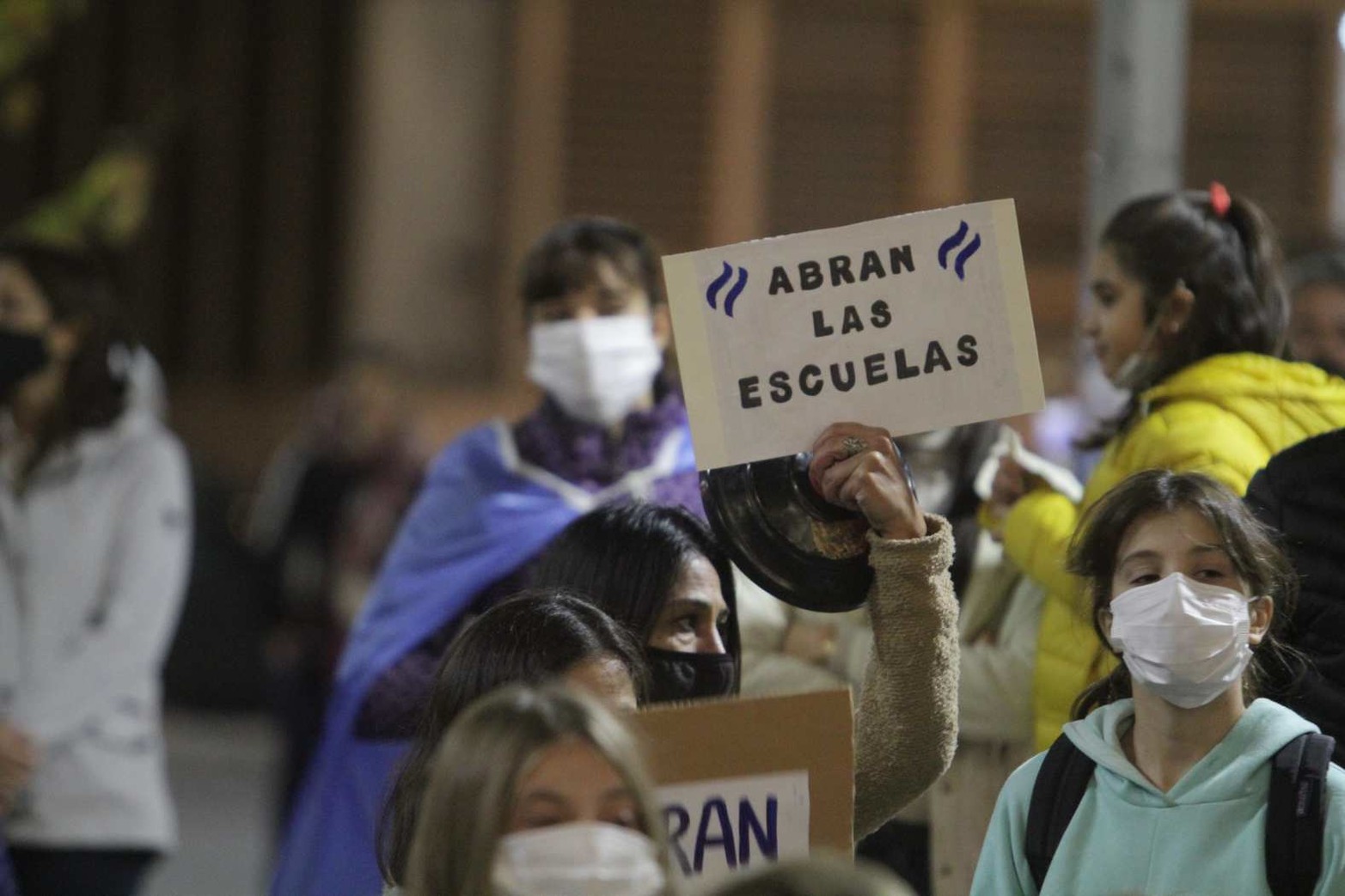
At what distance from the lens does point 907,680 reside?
2961mm

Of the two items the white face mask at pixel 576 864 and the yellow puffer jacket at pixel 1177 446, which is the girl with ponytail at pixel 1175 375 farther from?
the white face mask at pixel 576 864

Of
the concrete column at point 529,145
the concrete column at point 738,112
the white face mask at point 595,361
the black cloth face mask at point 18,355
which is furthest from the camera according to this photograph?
the concrete column at point 738,112

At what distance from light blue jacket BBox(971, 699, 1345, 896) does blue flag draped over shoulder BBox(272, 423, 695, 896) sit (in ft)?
5.49

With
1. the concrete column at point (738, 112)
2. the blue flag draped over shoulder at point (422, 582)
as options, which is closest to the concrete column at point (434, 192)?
the concrete column at point (738, 112)

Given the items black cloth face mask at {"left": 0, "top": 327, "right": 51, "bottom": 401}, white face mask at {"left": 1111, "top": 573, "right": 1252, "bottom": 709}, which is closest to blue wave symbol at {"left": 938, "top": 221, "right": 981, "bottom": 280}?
white face mask at {"left": 1111, "top": 573, "right": 1252, "bottom": 709}

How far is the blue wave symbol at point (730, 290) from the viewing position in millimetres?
3002

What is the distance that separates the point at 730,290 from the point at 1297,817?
1066 millimetres

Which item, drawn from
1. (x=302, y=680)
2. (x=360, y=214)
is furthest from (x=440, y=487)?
(x=360, y=214)

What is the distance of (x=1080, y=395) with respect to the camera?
5410mm

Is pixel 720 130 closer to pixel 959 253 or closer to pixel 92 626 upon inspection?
pixel 92 626

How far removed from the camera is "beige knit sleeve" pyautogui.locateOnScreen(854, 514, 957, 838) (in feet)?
9.53

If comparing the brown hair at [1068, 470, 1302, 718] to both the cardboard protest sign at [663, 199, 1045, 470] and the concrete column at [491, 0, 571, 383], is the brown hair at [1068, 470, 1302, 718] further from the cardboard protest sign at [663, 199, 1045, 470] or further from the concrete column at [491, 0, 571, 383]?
the concrete column at [491, 0, 571, 383]

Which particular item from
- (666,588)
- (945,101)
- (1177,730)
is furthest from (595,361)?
(945,101)

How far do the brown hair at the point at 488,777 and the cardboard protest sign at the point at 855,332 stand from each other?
0.70m
